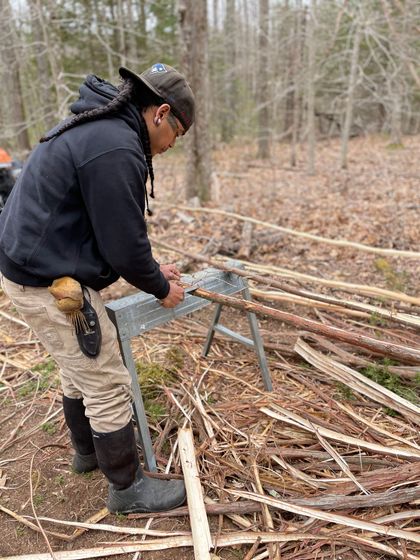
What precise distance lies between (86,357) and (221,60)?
2143 centimetres

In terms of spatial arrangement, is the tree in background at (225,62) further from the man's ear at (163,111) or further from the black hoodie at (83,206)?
the black hoodie at (83,206)

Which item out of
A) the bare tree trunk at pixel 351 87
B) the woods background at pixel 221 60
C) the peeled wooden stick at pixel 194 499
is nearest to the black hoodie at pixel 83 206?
the peeled wooden stick at pixel 194 499

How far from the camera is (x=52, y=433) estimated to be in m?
3.00

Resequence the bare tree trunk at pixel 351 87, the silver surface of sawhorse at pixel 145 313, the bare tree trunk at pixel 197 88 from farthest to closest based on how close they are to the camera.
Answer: the bare tree trunk at pixel 351 87, the bare tree trunk at pixel 197 88, the silver surface of sawhorse at pixel 145 313

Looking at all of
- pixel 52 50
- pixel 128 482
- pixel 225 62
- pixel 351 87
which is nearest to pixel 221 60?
pixel 225 62

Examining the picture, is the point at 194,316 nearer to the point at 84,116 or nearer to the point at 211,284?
the point at 211,284

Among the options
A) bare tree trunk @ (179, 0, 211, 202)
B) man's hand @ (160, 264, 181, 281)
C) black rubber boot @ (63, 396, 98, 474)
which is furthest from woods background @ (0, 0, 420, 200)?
black rubber boot @ (63, 396, 98, 474)

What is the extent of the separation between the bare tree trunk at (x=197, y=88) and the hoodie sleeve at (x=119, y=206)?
18.7ft

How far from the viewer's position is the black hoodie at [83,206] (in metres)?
1.73

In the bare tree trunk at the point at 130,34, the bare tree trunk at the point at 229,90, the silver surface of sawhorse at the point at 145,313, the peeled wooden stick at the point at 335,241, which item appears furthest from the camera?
the bare tree trunk at the point at 229,90

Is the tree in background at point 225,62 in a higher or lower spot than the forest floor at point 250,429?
higher

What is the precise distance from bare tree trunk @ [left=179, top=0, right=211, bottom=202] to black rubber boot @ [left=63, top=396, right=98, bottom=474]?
19.0 feet

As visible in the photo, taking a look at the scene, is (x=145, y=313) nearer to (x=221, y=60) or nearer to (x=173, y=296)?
(x=173, y=296)

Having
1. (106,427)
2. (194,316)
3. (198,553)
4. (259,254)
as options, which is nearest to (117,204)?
(106,427)
